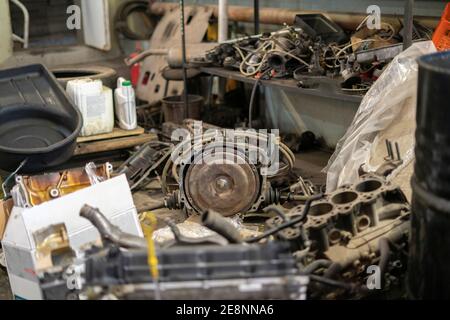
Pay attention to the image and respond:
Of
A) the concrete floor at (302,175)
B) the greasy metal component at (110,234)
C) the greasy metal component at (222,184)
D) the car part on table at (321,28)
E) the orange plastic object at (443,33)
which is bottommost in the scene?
the concrete floor at (302,175)

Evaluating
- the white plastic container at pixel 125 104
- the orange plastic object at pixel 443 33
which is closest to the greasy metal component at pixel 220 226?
the orange plastic object at pixel 443 33

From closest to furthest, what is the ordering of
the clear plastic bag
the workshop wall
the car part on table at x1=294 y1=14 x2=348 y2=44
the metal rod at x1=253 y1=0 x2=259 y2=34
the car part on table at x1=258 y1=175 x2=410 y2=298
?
the car part on table at x1=258 y1=175 x2=410 y2=298 < the clear plastic bag < the workshop wall < the car part on table at x1=294 y1=14 x2=348 y2=44 < the metal rod at x1=253 y1=0 x2=259 y2=34

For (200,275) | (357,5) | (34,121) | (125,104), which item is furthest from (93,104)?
(200,275)

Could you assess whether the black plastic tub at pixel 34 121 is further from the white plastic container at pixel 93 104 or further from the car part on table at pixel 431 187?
the car part on table at pixel 431 187

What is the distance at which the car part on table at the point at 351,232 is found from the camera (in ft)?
5.55

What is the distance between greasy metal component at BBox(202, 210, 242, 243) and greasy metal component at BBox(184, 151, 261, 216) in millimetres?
865

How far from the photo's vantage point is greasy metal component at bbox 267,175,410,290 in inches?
67.5

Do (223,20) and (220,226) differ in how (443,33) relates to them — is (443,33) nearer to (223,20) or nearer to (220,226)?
(220,226)

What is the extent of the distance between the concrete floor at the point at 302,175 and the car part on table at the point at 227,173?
9.1 inches

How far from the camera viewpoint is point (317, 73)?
2965mm

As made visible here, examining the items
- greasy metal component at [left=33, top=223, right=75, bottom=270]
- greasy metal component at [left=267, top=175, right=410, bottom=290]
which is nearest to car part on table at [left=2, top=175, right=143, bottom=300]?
greasy metal component at [left=33, top=223, right=75, bottom=270]

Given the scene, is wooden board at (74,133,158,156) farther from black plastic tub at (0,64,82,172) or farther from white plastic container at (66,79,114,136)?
black plastic tub at (0,64,82,172)

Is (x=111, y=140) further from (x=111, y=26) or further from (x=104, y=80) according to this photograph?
(x=111, y=26)

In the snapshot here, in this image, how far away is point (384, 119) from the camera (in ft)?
8.05
